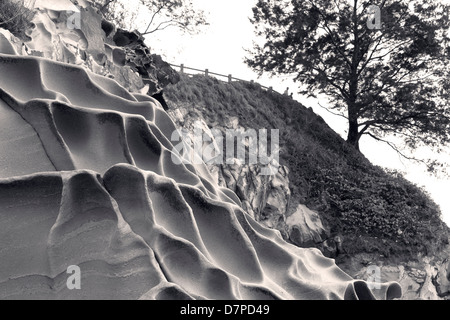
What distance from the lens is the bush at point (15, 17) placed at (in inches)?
166

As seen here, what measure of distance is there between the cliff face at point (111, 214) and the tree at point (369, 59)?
382 inches

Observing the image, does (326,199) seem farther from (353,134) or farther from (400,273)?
(353,134)

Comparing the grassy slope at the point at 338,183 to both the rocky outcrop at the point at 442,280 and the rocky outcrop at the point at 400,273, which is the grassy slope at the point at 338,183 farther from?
the rocky outcrop at the point at 442,280

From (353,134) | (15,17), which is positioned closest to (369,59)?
(353,134)

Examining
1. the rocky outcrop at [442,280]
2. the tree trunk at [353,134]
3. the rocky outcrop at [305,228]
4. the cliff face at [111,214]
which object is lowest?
the rocky outcrop at [442,280]

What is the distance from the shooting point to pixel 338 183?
11102mm

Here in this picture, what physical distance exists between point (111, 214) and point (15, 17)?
8.12ft

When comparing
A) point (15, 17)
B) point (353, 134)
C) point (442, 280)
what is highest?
point (353, 134)

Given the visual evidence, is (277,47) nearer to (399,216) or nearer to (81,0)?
(399,216)

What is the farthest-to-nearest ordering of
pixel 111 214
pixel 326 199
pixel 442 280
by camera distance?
1. pixel 326 199
2. pixel 442 280
3. pixel 111 214

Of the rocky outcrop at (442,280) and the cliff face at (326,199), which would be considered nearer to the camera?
the cliff face at (326,199)

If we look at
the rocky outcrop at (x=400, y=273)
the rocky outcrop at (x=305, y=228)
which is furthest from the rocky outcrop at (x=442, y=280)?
the rocky outcrop at (x=305, y=228)

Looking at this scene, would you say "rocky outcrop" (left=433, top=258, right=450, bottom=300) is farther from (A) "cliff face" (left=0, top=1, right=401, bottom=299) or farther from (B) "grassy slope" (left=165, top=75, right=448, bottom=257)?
(A) "cliff face" (left=0, top=1, right=401, bottom=299)

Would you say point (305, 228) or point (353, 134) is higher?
point (353, 134)
